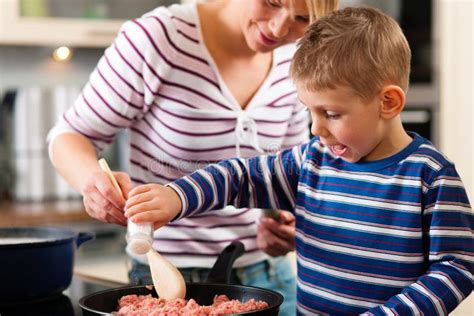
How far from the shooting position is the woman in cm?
135

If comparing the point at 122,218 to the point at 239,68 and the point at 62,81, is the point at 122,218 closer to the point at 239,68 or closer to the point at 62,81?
the point at 239,68

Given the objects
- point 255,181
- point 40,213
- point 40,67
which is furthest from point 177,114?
point 40,67

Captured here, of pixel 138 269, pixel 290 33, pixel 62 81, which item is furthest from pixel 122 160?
pixel 290 33

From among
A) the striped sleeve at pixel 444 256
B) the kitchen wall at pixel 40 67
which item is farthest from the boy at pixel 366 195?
the kitchen wall at pixel 40 67

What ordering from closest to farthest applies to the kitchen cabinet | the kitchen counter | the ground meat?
the ground meat < the kitchen counter < the kitchen cabinet

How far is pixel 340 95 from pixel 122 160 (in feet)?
8.39

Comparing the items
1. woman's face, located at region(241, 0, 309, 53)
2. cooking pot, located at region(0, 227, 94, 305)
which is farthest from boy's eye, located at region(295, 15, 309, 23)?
cooking pot, located at region(0, 227, 94, 305)

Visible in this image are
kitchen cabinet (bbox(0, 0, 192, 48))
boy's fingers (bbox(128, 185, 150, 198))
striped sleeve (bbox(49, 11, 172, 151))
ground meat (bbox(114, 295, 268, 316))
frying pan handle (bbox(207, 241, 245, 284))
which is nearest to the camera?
ground meat (bbox(114, 295, 268, 316))

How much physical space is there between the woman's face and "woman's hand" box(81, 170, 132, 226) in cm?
33

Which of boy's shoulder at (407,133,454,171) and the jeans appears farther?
the jeans

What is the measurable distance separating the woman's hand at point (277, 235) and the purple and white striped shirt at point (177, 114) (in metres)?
0.05

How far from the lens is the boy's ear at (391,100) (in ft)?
3.40

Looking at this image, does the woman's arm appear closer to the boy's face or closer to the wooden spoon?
the wooden spoon

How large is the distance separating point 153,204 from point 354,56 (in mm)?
326
